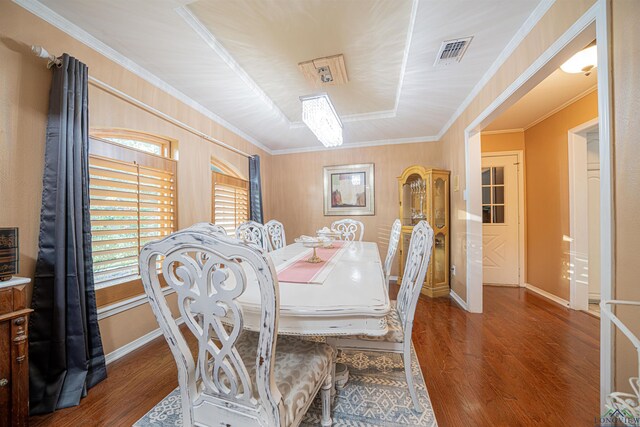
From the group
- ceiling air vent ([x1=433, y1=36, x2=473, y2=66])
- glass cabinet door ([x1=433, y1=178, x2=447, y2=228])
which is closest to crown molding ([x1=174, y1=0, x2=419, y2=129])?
ceiling air vent ([x1=433, y1=36, x2=473, y2=66])

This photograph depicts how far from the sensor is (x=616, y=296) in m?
1.08

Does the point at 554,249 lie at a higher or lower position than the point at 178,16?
lower

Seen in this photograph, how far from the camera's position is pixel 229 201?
3455 mm

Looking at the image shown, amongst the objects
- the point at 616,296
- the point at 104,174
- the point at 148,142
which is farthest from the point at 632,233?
the point at 148,142

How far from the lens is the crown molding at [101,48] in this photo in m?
1.48

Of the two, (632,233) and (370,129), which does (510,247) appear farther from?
(632,233)

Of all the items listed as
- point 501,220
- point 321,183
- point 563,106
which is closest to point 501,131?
point 563,106

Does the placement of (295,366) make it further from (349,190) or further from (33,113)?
(349,190)

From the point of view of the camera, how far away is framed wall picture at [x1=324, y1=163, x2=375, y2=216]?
4.24 meters

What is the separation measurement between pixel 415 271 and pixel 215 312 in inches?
40.9

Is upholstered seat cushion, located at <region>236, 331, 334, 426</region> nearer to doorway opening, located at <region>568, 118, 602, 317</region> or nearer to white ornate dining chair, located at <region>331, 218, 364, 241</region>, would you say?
white ornate dining chair, located at <region>331, 218, 364, 241</region>

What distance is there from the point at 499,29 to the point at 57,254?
314 centimetres

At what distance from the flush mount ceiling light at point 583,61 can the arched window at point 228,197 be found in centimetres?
359

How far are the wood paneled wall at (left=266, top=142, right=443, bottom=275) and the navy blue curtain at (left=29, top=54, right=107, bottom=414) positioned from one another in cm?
310
